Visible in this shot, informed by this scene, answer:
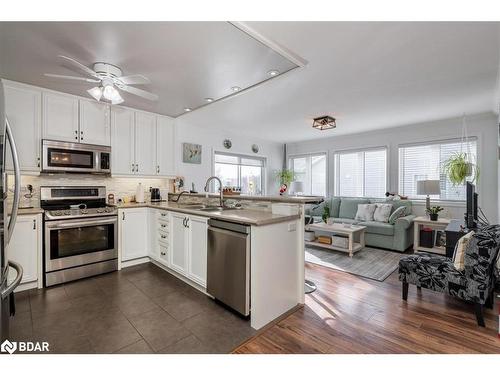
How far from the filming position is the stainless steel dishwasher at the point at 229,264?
6.68 ft

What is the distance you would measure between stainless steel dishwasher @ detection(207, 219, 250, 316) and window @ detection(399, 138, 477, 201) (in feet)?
15.8

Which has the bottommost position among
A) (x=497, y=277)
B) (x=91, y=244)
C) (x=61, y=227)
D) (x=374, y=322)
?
(x=374, y=322)

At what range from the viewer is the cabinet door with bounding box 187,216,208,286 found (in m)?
2.54

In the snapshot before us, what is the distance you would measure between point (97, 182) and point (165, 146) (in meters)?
1.21

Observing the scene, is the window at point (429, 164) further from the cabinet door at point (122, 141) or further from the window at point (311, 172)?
the cabinet door at point (122, 141)

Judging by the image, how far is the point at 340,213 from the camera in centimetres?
579

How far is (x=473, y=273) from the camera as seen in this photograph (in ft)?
6.93

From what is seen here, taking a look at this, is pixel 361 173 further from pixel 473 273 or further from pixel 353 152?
pixel 473 273

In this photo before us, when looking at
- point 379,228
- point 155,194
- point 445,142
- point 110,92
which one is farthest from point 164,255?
point 445,142

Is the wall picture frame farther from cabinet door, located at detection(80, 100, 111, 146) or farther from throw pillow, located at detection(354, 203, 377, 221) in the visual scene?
throw pillow, located at detection(354, 203, 377, 221)

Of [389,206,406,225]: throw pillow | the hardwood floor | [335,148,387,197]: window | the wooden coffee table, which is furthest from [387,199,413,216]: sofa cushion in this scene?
the hardwood floor
